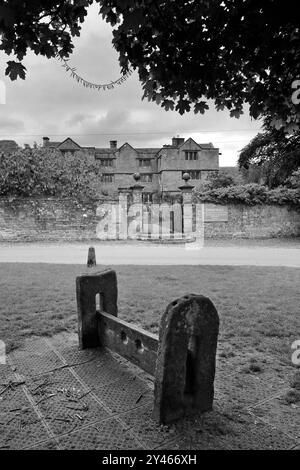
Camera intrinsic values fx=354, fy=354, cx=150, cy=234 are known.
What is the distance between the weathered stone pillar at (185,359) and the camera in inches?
100

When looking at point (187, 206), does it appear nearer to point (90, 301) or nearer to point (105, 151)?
point (90, 301)

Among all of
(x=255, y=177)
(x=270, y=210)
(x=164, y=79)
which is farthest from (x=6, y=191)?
(x=255, y=177)

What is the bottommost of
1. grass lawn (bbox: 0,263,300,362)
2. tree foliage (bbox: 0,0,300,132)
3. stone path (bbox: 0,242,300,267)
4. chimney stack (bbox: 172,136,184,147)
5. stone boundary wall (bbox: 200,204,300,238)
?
grass lawn (bbox: 0,263,300,362)

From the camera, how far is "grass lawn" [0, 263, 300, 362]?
15.2ft

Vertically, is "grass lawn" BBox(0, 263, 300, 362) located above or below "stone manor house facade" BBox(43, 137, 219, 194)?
below

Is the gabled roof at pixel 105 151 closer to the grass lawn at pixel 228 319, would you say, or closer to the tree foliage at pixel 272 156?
the tree foliage at pixel 272 156

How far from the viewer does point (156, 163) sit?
44.8 m

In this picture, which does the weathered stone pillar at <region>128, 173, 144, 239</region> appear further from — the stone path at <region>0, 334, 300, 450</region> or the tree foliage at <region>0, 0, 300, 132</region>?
the stone path at <region>0, 334, 300, 450</region>

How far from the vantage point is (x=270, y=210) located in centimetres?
1994

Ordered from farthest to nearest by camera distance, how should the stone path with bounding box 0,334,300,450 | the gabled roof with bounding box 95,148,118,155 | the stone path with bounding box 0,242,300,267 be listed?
the gabled roof with bounding box 95,148,118,155, the stone path with bounding box 0,242,300,267, the stone path with bounding box 0,334,300,450

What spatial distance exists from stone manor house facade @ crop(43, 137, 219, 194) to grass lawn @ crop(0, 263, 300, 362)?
109 ft

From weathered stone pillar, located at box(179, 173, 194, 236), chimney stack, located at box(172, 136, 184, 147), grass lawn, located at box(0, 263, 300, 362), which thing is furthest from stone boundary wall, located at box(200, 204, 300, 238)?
chimney stack, located at box(172, 136, 184, 147)

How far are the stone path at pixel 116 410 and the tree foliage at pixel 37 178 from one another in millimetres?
15178

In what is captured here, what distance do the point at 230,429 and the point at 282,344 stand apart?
2043 mm
